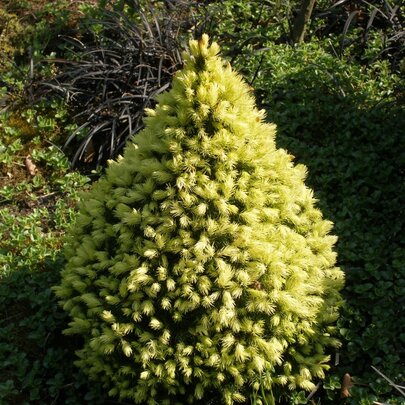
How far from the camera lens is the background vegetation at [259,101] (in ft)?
11.2

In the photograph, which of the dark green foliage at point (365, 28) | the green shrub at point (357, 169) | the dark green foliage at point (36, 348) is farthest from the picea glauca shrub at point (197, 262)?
the dark green foliage at point (365, 28)

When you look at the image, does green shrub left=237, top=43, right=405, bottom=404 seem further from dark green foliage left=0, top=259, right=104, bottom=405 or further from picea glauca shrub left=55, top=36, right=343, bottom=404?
dark green foliage left=0, top=259, right=104, bottom=405

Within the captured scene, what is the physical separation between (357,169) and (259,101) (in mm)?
1153

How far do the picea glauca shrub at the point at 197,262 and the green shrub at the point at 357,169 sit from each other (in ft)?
1.90

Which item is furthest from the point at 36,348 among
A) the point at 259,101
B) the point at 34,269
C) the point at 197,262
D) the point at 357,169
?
the point at 259,101

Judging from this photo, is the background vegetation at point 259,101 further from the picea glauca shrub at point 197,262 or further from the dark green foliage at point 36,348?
the picea glauca shrub at point 197,262

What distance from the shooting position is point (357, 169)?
4512 millimetres

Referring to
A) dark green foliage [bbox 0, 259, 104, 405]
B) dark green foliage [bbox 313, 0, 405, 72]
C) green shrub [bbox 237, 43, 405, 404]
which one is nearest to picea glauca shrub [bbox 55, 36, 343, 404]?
dark green foliage [bbox 0, 259, 104, 405]

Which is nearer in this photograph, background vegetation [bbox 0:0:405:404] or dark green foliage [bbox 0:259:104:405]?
dark green foliage [bbox 0:259:104:405]

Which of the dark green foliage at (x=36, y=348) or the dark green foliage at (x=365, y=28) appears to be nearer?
the dark green foliage at (x=36, y=348)

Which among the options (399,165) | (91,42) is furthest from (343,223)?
(91,42)

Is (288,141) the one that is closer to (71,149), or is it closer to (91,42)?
(71,149)

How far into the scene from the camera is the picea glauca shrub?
9.25ft

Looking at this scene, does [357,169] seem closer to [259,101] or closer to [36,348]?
[259,101]
